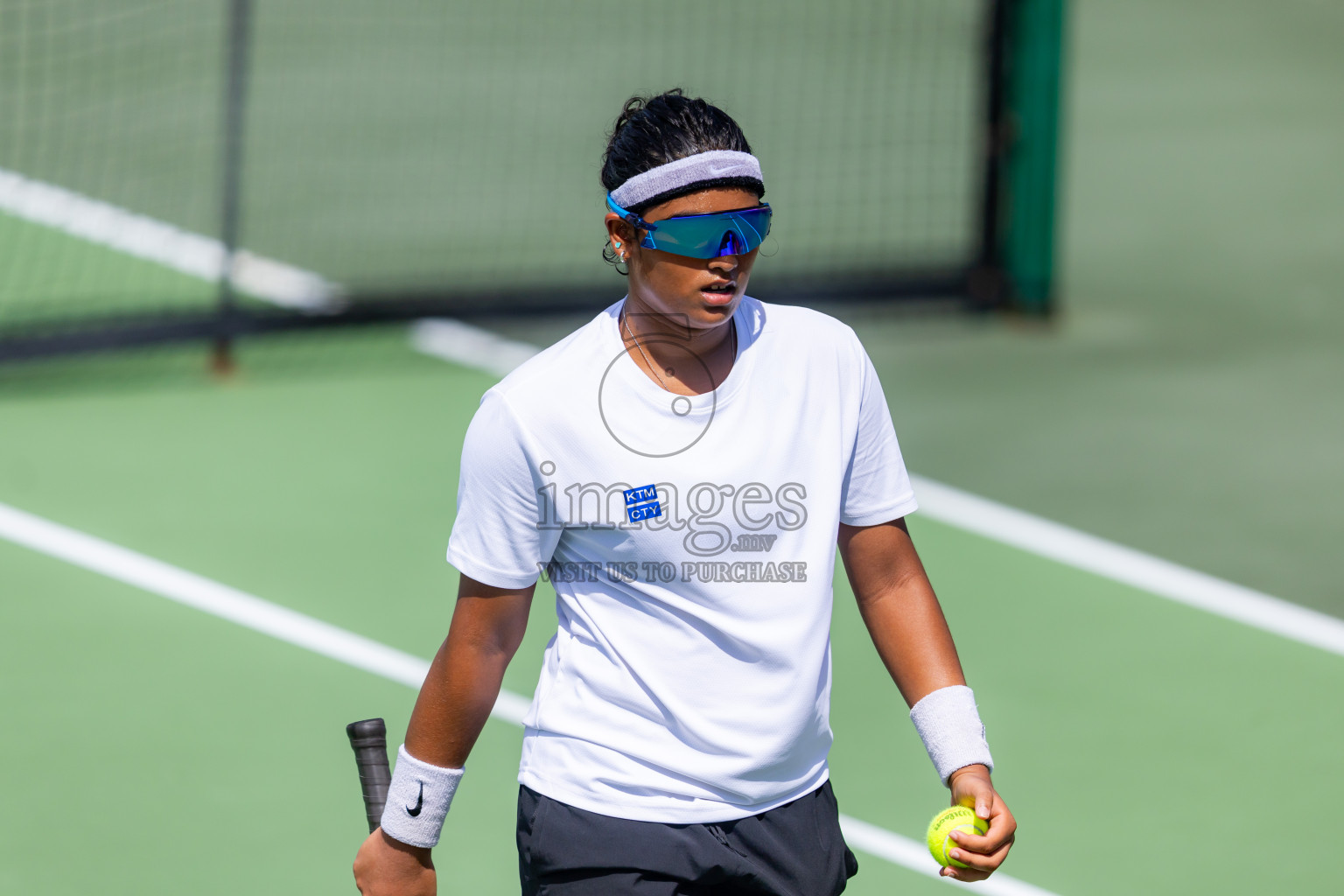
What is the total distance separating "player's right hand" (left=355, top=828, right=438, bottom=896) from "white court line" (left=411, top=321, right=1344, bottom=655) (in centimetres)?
444

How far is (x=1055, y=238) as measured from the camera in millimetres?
10539

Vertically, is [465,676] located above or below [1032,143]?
below

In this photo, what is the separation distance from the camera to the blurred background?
530 centimetres

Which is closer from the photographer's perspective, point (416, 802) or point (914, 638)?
point (416, 802)

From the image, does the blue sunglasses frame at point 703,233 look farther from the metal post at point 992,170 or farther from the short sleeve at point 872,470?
the metal post at point 992,170

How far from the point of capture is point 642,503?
9.13ft

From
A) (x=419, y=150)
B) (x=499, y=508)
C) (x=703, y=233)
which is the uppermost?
(x=419, y=150)

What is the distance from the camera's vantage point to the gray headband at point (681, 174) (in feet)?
9.27

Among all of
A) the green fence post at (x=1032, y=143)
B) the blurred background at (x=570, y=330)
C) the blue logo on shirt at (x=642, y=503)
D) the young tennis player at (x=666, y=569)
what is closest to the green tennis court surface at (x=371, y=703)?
the blurred background at (x=570, y=330)

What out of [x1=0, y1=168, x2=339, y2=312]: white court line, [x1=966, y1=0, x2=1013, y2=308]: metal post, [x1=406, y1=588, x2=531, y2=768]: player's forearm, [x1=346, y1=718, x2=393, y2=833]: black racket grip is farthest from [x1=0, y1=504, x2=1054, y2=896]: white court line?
[x1=966, y1=0, x2=1013, y2=308]: metal post

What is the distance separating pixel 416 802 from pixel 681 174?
127 cm

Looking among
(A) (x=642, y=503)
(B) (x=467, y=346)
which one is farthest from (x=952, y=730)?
(B) (x=467, y=346)

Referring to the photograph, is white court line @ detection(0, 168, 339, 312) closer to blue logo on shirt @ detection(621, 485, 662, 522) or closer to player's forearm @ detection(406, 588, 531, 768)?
player's forearm @ detection(406, 588, 531, 768)

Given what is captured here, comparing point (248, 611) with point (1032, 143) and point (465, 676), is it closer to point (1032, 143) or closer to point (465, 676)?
point (465, 676)
